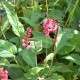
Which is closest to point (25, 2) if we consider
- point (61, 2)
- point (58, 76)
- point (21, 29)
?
point (61, 2)

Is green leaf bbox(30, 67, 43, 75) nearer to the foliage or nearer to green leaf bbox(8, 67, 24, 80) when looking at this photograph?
the foliage

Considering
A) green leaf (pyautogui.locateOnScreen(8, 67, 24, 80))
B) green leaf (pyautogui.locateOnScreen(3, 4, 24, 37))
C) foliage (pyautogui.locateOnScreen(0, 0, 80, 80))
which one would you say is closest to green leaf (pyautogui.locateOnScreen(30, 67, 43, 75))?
foliage (pyautogui.locateOnScreen(0, 0, 80, 80))

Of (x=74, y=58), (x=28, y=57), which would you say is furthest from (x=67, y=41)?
(x=28, y=57)

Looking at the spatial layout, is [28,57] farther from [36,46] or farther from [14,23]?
[14,23]

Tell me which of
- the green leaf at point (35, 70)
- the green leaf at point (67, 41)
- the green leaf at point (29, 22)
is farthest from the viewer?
the green leaf at point (29, 22)

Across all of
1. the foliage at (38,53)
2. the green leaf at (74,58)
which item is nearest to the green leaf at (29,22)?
the foliage at (38,53)

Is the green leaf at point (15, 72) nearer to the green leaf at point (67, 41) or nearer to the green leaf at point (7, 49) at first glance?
the green leaf at point (7, 49)

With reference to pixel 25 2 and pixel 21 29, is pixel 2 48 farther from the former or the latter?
pixel 25 2

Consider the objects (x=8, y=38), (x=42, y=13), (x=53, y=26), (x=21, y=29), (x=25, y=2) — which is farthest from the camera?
(x=25, y=2)

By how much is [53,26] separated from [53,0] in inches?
27.5

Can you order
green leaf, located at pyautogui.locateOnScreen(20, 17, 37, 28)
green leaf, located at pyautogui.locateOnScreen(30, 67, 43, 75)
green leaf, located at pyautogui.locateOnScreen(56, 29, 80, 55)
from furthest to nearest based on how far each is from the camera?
green leaf, located at pyautogui.locateOnScreen(20, 17, 37, 28) → green leaf, located at pyautogui.locateOnScreen(56, 29, 80, 55) → green leaf, located at pyautogui.locateOnScreen(30, 67, 43, 75)

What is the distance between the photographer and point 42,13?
1.67 meters

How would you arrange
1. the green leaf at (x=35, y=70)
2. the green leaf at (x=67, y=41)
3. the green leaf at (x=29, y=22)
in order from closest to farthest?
the green leaf at (x=35, y=70), the green leaf at (x=67, y=41), the green leaf at (x=29, y=22)

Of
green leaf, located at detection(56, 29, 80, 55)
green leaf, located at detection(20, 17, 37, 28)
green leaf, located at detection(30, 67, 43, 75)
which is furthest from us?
green leaf, located at detection(20, 17, 37, 28)
